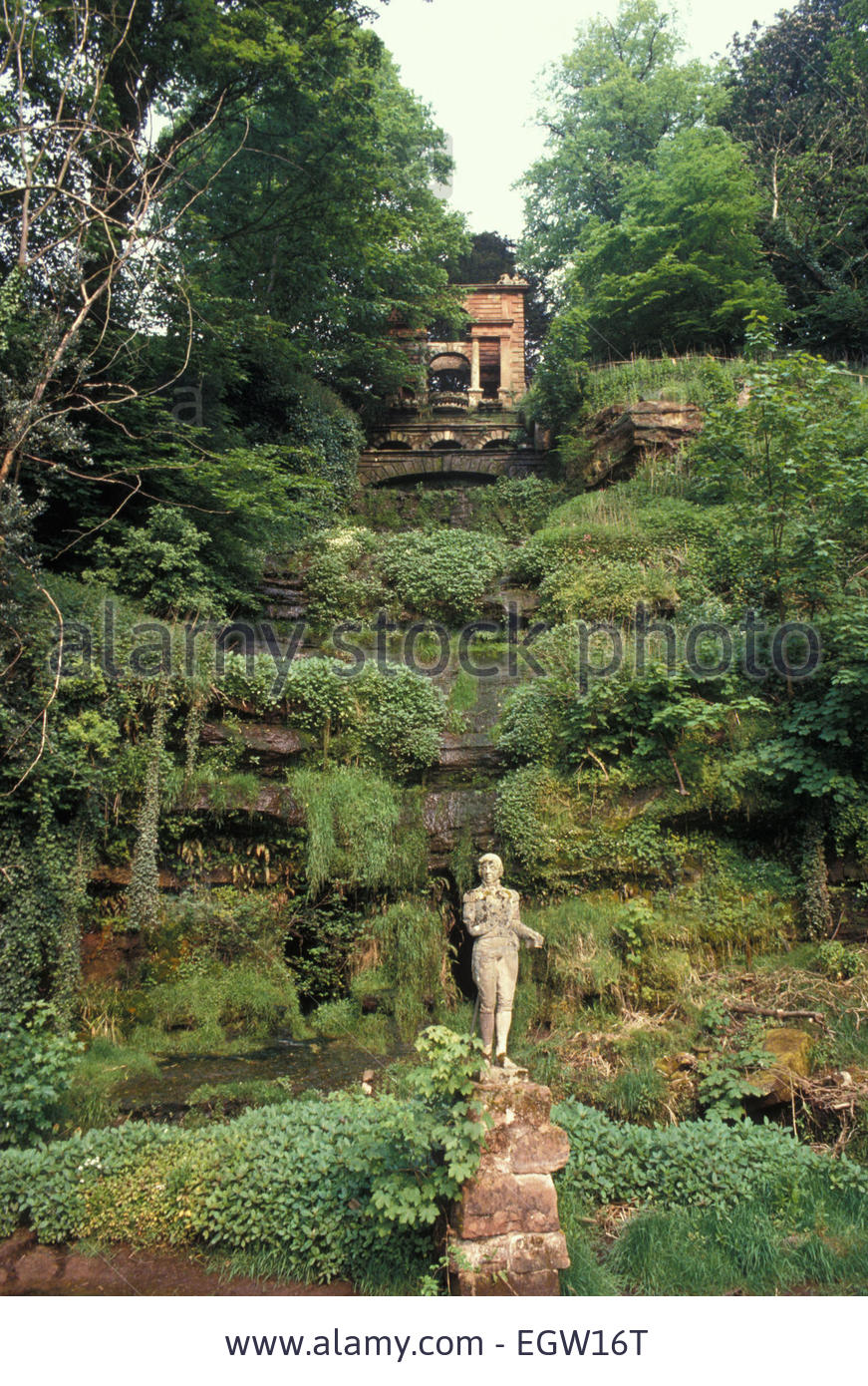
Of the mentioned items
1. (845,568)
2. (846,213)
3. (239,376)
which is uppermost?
(846,213)

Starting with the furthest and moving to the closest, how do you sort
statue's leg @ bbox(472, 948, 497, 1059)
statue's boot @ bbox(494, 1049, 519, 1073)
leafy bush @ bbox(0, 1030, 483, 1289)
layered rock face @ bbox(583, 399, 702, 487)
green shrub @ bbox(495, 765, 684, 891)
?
layered rock face @ bbox(583, 399, 702, 487)
green shrub @ bbox(495, 765, 684, 891)
statue's leg @ bbox(472, 948, 497, 1059)
statue's boot @ bbox(494, 1049, 519, 1073)
leafy bush @ bbox(0, 1030, 483, 1289)

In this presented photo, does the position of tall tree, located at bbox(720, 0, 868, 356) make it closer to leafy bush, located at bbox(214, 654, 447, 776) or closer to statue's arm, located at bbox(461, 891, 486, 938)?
leafy bush, located at bbox(214, 654, 447, 776)

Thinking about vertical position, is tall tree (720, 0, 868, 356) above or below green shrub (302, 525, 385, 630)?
above

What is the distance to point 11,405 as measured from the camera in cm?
743

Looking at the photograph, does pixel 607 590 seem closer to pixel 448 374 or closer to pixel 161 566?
pixel 161 566

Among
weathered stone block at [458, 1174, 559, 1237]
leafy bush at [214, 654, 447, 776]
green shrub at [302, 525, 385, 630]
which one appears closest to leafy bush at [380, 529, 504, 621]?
green shrub at [302, 525, 385, 630]

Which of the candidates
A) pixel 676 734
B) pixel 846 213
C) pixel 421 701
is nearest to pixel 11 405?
pixel 421 701

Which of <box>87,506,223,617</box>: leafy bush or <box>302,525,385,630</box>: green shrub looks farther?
<box>302,525,385,630</box>: green shrub

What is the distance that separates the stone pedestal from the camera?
4.23 m

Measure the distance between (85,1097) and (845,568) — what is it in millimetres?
9576

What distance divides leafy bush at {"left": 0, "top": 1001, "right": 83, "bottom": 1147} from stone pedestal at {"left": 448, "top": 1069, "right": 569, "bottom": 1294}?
315cm

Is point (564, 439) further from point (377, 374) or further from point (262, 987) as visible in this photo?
point (262, 987)

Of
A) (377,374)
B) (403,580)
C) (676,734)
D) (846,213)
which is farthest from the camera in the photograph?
(377,374)

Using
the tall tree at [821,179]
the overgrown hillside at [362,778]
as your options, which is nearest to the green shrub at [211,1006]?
the overgrown hillside at [362,778]
